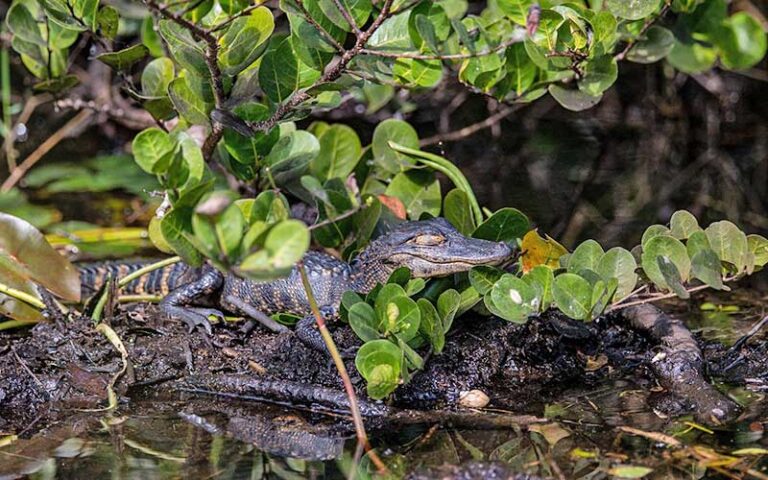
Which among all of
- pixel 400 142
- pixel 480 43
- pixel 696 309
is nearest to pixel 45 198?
pixel 400 142

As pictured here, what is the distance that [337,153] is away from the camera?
4512mm

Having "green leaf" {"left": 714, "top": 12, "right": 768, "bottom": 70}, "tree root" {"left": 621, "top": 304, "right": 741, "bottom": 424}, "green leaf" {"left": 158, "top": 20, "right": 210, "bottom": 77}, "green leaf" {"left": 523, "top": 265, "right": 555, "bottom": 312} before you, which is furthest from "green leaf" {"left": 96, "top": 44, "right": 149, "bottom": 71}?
"green leaf" {"left": 714, "top": 12, "right": 768, "bottom": 70}

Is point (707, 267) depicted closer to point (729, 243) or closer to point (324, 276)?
point (729, 243)

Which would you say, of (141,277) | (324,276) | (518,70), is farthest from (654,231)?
(141,277)

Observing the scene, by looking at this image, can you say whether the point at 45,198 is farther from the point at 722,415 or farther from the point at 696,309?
the point at 722,415

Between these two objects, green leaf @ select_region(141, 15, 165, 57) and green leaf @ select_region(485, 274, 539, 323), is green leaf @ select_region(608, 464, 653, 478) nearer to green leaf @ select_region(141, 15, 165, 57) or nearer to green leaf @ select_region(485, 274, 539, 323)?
green leaf @ select_region(485, 274, 539, 323)

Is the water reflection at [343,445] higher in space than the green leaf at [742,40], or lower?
lower

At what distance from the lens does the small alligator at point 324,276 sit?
370 cm

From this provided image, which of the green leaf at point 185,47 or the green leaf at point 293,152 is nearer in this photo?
the green leaf at point 185,47

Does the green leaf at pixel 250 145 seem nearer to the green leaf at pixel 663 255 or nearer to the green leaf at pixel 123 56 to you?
the green leaf at pixel 123 56

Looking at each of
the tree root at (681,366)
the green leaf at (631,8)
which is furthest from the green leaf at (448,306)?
the green leaf at (631,8)

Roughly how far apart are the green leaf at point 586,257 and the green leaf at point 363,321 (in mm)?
743

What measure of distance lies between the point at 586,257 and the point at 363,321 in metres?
0.84

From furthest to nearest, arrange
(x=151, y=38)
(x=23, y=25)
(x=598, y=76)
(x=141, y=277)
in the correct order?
1. (x=151, y=38)
2. (x=141, y=277)
3. (x=23, y=25)
4. (x=598, y=76)
